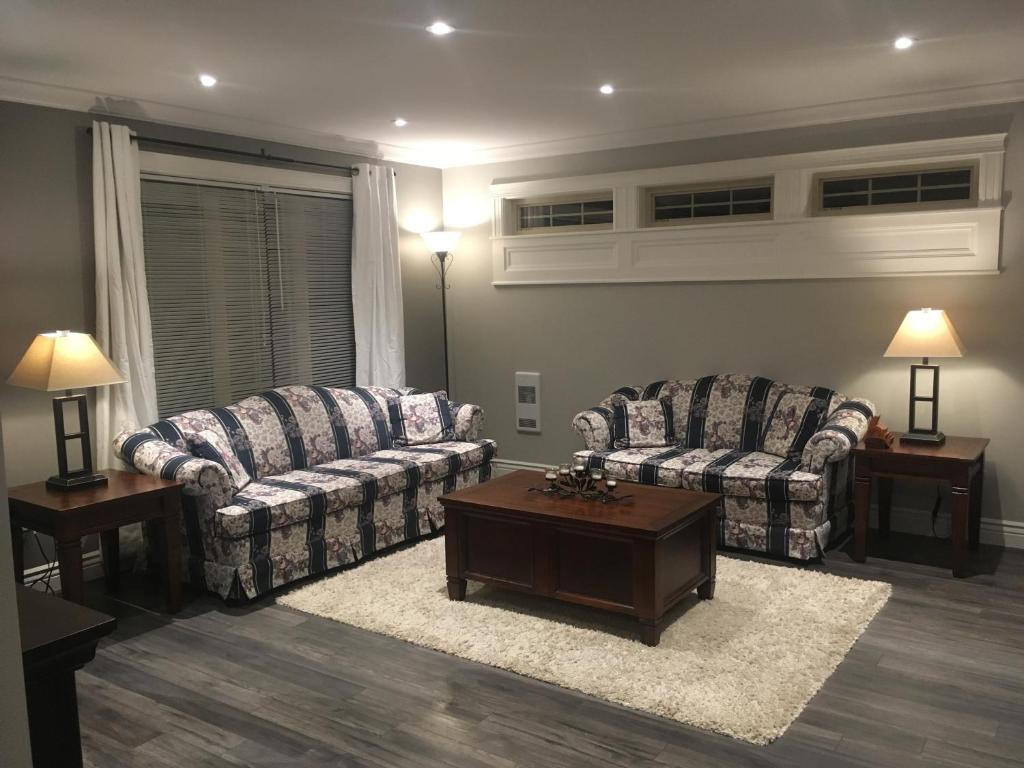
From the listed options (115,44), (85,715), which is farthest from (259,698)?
(115,44)

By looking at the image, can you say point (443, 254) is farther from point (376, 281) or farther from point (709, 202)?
point (709, 202)

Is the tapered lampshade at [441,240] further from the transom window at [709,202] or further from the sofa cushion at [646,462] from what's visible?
the sofa cushion at [646,462]

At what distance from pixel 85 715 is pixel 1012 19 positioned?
4506 millimetres

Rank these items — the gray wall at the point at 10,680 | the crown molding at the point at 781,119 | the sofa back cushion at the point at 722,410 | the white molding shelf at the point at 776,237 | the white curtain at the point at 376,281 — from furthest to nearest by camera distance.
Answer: the white curtain at the point at 376,281 < the sofa back cushion at the point at 722,410 < the white molding shelf at the point at 776,237 < the crown molding at the point at 781,119 < the gray wall at the point at 10,680

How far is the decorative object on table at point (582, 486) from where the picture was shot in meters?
4.13

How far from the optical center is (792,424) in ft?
17.0

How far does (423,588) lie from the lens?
444 cm

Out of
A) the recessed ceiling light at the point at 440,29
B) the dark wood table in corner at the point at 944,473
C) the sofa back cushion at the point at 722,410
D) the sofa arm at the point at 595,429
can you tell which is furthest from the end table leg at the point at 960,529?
the recessed ceiling light at the point at 440,29

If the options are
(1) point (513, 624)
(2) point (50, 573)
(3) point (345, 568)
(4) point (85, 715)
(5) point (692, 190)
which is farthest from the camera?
(5) point (692, 190)

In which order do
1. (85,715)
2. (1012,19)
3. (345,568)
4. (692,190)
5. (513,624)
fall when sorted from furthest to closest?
(692,190) → (345,568) → (513,624) → (1012,19) → (85,715)

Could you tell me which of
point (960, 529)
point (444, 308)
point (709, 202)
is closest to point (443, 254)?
point (444, 308)

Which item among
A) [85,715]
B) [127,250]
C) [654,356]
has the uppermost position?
[127,250]

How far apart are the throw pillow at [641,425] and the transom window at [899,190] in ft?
5.36

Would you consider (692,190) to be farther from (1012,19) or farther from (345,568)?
(345,568)
